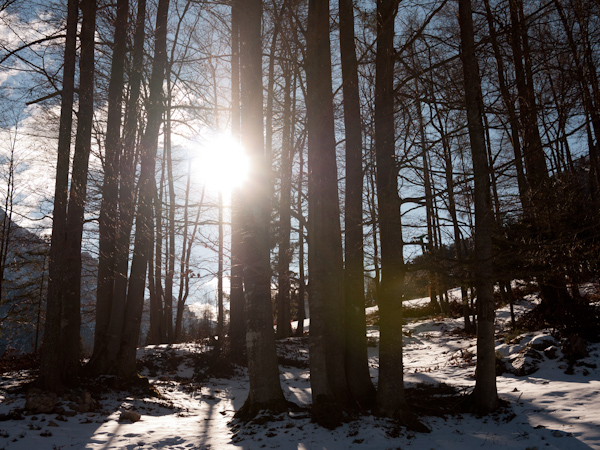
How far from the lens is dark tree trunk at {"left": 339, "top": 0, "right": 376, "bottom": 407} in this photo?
21.0 feet

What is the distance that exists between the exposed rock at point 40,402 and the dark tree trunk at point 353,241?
5.12m

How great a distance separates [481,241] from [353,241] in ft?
7.07

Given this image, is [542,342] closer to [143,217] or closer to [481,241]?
[481,241]

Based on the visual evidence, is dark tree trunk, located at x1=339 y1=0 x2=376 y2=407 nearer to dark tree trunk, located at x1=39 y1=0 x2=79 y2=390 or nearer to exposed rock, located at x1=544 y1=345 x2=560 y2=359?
exposed rock, located at x1=544 y1=345 x2=560 y2=359

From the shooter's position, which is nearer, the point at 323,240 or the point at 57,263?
the point at 323,240

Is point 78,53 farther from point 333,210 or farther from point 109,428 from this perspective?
point 109,428

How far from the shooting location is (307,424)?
559 centimetres

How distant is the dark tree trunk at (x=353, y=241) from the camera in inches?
252

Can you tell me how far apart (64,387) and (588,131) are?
16.1m

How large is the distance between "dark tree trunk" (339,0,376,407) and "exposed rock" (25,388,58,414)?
16.8ft

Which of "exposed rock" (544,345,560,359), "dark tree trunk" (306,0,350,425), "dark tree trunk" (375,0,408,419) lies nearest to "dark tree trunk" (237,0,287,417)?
"dark tree trunk" (306,0,350,425)

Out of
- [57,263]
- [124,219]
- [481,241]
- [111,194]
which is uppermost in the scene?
[111,194]

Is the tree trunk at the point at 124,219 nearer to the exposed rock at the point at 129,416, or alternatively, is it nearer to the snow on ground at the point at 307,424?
the snow on ground at the point at 307,424

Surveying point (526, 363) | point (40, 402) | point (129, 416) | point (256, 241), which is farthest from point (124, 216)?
point (526, 363)
